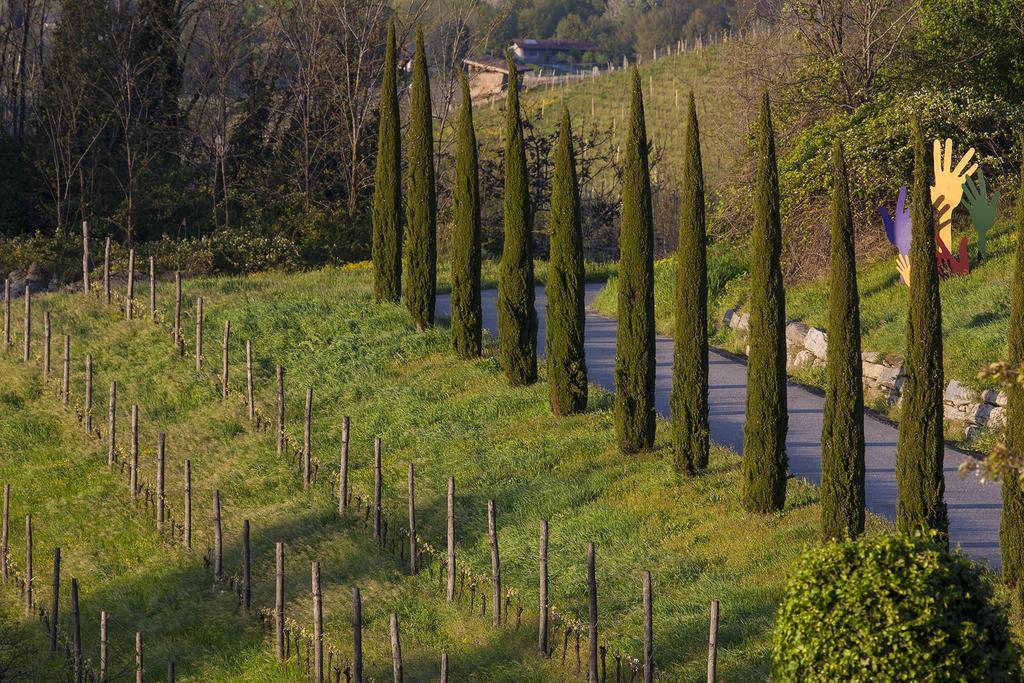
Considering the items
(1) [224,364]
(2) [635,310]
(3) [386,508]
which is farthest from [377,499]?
(1) [224,364]

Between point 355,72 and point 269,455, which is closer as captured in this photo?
point 269,455

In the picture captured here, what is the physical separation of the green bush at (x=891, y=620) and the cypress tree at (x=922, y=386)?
11.4 ft

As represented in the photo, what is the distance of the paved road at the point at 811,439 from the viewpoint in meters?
21.7

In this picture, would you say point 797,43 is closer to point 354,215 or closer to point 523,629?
point 354,215

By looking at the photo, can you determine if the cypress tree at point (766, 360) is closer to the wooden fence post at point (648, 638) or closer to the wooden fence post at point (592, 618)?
the wooden fence post at point (592, 618)

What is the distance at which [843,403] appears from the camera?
19516 millimetres

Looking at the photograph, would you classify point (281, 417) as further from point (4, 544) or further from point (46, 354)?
point (46, 354)

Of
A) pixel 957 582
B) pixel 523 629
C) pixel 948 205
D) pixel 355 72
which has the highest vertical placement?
pixel 355 72

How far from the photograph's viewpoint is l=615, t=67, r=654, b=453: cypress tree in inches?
964

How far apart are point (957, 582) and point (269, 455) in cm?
1588

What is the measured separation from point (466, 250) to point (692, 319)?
8839mm

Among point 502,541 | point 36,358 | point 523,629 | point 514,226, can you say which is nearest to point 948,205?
point 514,226

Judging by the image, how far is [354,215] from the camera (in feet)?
173

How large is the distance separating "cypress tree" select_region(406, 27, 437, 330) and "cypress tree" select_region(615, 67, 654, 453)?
9.04m
